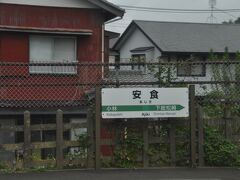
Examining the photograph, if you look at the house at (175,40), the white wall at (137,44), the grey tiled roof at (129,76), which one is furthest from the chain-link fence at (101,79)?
the white wall at (137,44)

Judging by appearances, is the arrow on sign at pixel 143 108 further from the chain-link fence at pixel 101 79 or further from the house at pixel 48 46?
the house at pixel 48 46

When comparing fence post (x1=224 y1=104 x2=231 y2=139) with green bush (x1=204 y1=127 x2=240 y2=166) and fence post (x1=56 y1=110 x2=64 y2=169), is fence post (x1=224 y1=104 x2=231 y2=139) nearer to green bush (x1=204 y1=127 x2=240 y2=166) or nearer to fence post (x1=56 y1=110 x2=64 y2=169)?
green bush (x1=204 y1=127 x2=240 y2=166)

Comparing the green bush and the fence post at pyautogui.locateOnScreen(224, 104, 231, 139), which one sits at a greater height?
the fence post at pyautogui.locateOnScreen(224, 104, 231, 139)

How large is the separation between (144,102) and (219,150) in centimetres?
174

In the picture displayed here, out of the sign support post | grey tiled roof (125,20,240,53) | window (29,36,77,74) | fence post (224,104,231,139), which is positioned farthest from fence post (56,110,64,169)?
grey tiled roof (125,20,240,53)

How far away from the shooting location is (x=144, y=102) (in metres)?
9.41

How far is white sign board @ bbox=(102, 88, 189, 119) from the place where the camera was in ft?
30.6

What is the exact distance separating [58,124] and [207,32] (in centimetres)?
2407

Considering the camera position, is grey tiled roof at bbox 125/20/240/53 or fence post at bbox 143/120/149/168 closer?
fence post at bbox 143/120/149/168

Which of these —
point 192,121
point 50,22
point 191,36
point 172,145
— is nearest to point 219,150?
point 192,121

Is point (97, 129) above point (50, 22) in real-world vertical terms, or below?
below

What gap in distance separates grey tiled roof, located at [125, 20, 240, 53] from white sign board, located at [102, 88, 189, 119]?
18.3 m

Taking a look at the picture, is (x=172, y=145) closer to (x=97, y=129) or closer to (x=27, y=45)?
(x=97, y=129)

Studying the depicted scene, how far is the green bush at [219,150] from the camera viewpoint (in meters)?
9.63
